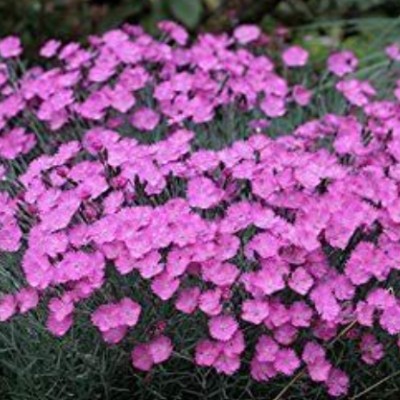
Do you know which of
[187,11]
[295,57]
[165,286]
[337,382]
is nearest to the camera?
[165,286]

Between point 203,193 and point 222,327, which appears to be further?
point 203,193

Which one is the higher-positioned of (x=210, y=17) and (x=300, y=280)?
(x=300, y=280)

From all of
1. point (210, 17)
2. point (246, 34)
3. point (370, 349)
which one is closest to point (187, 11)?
point (210, 17)

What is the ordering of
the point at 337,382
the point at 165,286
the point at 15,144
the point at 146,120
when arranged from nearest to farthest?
the point at 165,286
the point at 337,382
the point at 15,144
the point at 146,120

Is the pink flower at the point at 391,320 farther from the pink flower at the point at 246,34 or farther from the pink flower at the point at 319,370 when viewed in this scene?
the pink flower at the point at 246,34

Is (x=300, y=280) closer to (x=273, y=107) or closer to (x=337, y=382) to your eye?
(x=337, y=382)

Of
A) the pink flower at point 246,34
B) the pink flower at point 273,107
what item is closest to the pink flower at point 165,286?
the pink flower at point 273,107

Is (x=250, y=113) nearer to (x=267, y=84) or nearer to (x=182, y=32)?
(x=267, y=84)
